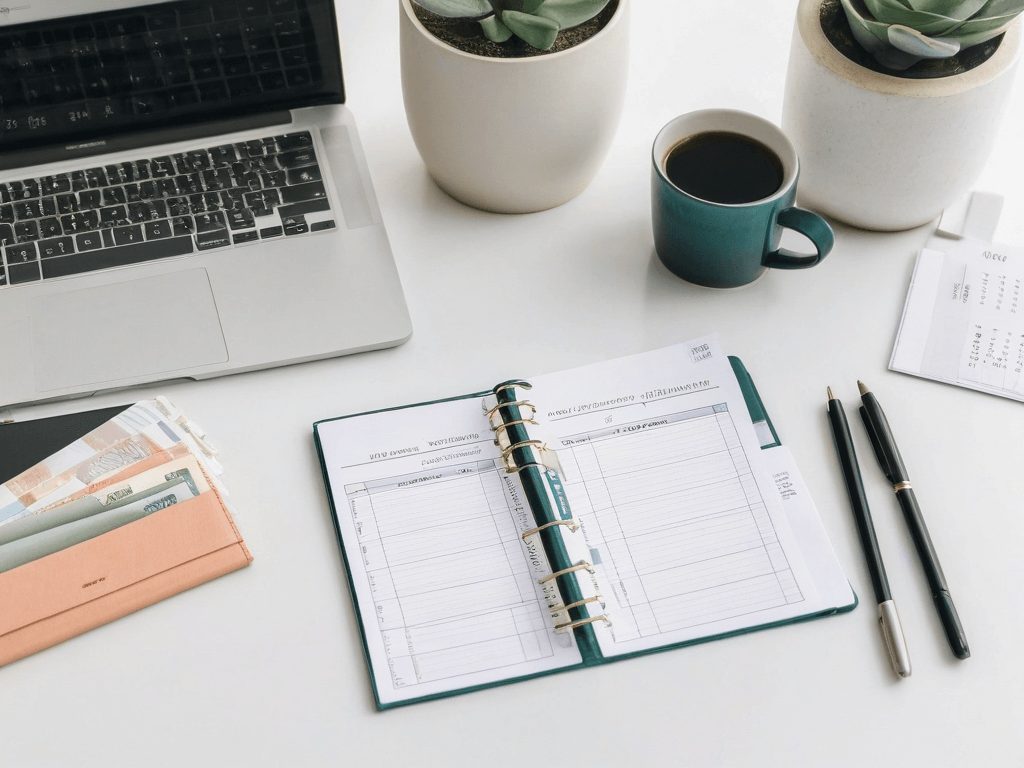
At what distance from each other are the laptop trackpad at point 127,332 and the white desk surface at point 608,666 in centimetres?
2

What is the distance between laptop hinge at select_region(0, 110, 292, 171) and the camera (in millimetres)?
846

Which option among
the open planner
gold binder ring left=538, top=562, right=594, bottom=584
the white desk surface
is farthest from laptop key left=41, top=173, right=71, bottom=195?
gold binder ring left=538, top=562, right=594, bottom=584

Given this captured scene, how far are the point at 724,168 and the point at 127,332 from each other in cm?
51

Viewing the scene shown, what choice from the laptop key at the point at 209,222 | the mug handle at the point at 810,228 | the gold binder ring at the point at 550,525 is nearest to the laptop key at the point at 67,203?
the laptop key at the point at 209,222

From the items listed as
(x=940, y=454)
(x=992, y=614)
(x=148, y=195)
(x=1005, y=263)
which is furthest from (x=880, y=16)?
(x=148, y=195)

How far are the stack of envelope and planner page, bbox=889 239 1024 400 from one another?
557mm

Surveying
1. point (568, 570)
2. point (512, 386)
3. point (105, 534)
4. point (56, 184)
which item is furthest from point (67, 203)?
point (568, 570)

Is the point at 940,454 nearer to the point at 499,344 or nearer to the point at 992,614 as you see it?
the point at 992,614

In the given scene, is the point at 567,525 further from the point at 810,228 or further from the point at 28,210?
the point at 28,210

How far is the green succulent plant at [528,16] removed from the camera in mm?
711

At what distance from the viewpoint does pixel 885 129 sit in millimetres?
759

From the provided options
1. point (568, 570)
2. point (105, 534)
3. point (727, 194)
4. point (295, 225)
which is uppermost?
point (295, 225)

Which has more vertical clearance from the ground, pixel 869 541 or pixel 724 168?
pixel 724 168

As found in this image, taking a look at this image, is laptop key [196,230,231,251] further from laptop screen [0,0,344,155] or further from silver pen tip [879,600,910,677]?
silver pen tip [879,600,910,677]
